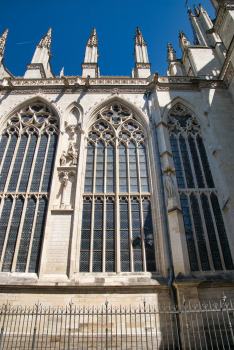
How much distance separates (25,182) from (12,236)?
247 centimetres

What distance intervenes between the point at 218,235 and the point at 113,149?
19.9ft

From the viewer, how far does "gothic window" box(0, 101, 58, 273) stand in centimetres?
932

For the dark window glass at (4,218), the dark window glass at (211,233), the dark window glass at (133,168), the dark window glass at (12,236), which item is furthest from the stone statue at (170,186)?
the dark window glass at (4,218)

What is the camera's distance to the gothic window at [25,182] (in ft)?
30.6

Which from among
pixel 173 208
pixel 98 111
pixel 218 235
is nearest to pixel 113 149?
pixel 98 111

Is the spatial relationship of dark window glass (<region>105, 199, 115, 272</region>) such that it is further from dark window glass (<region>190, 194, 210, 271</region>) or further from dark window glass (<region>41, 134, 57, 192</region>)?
dark window glass (<region>190, 194, 210, 271</region>)

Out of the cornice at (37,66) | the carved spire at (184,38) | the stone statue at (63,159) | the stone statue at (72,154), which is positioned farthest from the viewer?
the carved spire at (184,38)

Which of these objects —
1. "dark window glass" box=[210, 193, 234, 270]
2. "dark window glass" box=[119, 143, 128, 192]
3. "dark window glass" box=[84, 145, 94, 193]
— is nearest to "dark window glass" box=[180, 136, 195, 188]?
"dark window glass" box=[210, 193, 234, 270]

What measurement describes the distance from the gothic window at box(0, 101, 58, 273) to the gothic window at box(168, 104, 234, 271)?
5894mm

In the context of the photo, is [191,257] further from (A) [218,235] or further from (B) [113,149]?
(B) [113,149]

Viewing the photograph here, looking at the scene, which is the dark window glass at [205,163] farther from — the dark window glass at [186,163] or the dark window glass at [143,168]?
the dark window glass at [143,168]

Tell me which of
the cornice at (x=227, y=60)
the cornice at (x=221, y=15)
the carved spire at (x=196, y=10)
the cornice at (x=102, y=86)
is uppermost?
the carved spire at (x=196, y=10)

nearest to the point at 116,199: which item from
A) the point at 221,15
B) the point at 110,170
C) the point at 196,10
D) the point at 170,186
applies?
the point at 110,170

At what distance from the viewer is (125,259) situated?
30.3 feet
